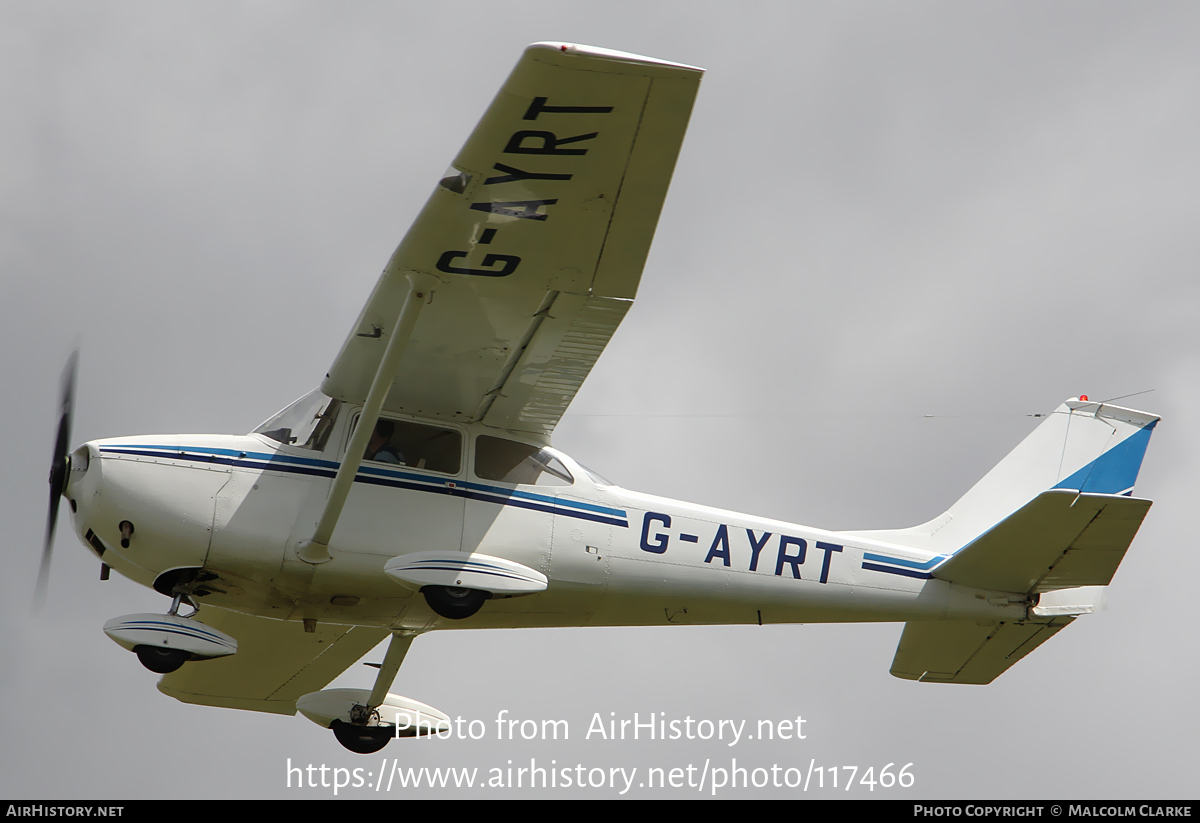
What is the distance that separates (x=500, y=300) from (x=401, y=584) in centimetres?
207

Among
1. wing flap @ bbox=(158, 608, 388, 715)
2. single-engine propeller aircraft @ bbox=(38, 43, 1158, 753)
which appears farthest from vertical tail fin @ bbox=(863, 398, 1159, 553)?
wing flap @ bbox=(158, 608, 388, 715)

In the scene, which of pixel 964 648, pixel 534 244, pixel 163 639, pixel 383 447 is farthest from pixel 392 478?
pixel 964 648

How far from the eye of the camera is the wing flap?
11.3 meters

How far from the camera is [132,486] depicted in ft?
27.2

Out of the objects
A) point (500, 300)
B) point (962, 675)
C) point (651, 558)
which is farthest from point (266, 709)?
point (962, 675)

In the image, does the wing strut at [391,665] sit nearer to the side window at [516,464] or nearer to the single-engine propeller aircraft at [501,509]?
the single-engine propeller aircraft at [501,509]

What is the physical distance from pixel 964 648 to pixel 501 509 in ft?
13.8

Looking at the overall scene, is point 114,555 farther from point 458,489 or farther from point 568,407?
point 568,407

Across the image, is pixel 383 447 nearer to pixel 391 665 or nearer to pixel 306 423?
pixel 306 423

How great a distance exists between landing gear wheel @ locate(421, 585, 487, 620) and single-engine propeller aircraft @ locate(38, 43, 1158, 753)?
2 centimetres

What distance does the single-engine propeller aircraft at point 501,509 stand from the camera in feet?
24.5

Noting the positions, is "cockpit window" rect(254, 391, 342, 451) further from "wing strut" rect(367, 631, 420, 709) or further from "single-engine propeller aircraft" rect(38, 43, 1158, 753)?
"wing strut" rect(367, 631, 420, 709)

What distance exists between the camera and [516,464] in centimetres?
935

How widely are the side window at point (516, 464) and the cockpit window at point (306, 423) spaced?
3.65 feet
